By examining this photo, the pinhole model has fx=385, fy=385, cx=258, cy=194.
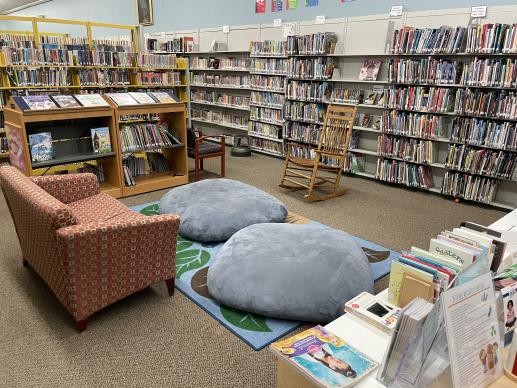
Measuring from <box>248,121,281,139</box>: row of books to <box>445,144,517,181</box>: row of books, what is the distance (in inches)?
121

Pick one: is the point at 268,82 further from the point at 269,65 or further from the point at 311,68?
the point at 311,68

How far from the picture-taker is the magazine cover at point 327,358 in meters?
1.22

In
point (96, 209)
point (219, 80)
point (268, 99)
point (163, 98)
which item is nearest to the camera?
point (96, 209)

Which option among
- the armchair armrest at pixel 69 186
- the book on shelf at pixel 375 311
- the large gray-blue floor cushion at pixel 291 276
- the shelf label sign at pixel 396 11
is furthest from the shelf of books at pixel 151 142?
the book on shelf at pixel 375 311

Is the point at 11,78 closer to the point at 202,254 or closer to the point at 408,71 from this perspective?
the point at 202,254

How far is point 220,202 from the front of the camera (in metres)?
3.73

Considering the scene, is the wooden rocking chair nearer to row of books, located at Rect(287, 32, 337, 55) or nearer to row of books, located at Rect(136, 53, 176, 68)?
row of books, located at Rect(287, 32, 337, 55)

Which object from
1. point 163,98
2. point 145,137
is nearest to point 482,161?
point 163,98

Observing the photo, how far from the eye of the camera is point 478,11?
173 inches

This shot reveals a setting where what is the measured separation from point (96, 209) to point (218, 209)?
1053mm

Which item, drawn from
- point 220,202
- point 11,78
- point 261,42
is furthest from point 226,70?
point 220,202

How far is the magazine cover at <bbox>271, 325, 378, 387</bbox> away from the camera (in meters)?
1.22

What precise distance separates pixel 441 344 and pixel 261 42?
21.3ft

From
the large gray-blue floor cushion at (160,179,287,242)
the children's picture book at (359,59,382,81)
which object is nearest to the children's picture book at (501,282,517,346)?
the large gray-blue floor cushion at (160,179,287,242)
